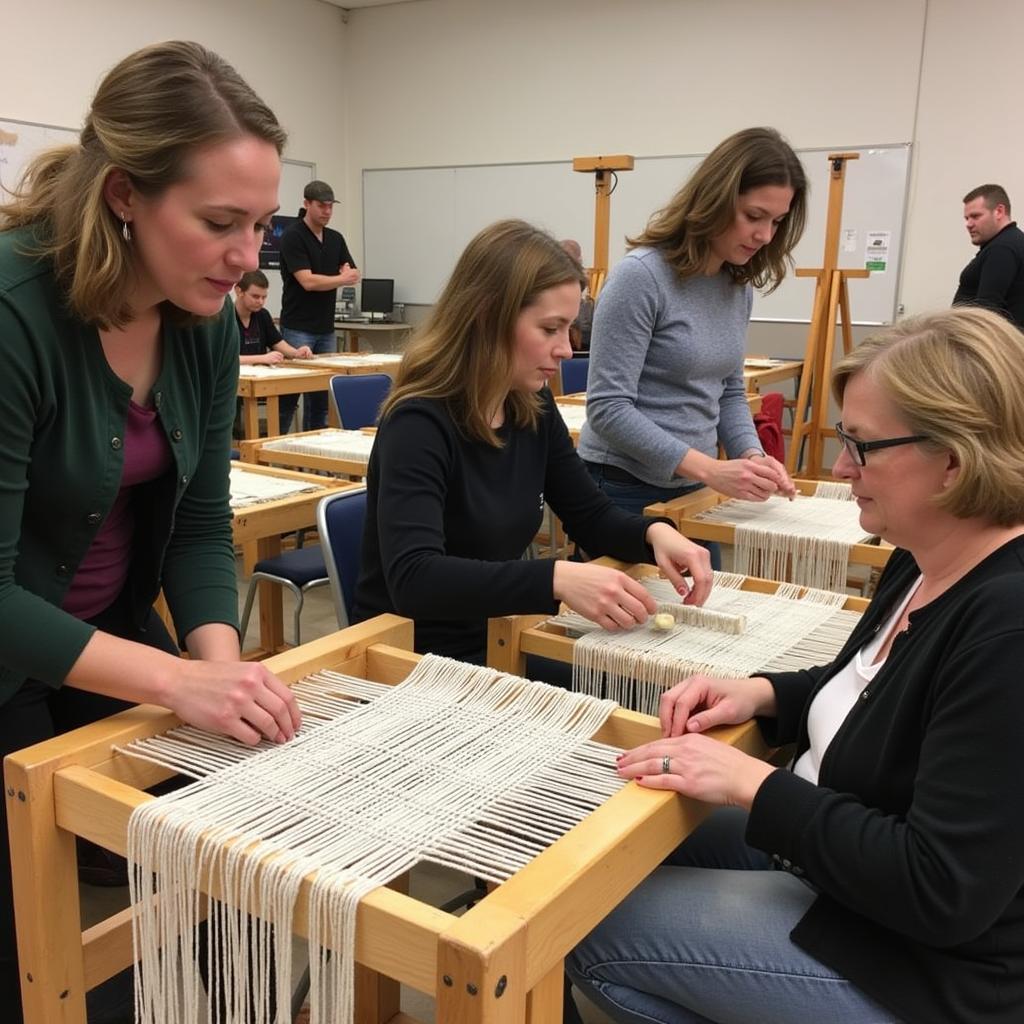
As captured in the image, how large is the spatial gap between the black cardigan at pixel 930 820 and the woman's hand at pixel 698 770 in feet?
0.06

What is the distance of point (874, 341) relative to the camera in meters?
0.95

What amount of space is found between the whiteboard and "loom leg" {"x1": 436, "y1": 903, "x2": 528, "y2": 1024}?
15.1ft

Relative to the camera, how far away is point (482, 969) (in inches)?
24.0

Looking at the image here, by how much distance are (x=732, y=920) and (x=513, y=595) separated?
18.6 inches

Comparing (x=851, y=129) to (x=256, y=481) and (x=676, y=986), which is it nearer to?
(x=256, y=481)

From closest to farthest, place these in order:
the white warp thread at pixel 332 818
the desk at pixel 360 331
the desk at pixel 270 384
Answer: the white warp thread at pixel 332 818 < the desk at pixel 270 384 < the desk at pixel 360 331

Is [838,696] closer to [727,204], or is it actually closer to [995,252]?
[727,204]

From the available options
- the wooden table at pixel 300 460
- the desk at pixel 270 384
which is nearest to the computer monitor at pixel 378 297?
the desk at pixel 270 384

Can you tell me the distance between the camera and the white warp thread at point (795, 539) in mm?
1641

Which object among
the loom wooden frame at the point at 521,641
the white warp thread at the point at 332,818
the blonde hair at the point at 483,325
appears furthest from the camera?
the blonde hair at the point at 483,325

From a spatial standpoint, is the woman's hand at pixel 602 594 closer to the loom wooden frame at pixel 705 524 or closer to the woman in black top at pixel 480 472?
the woman in black top at pixel 480 472

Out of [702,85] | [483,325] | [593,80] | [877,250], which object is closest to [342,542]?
[483,325]

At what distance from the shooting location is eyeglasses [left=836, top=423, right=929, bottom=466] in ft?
2.93

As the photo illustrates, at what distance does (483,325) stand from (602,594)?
44 cm
